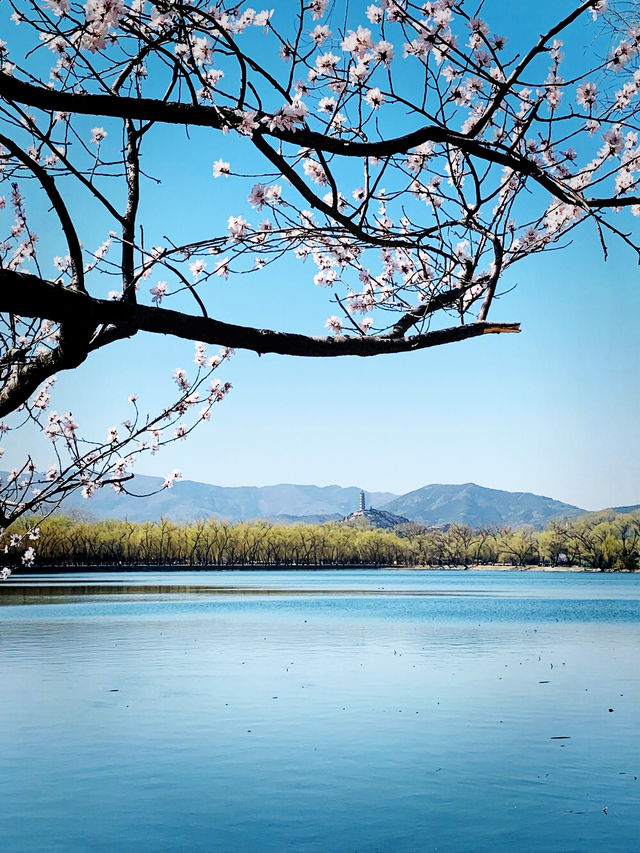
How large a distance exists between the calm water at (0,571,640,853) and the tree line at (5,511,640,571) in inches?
2381

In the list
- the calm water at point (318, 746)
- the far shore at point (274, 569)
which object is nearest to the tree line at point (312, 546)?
the far shore at point (274, 569)

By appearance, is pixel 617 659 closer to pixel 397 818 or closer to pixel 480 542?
pixel 397 818

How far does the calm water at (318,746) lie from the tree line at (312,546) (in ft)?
198

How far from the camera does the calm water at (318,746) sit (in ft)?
20.2

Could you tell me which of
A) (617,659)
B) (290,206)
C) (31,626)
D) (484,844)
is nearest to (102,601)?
(31,626)

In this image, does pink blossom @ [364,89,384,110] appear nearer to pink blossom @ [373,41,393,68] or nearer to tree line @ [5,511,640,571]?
pink blossom @ [373,41,393,68]

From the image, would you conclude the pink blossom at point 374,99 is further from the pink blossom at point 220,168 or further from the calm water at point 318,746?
the calm water at point 318,746

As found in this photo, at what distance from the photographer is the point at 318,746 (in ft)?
28.6

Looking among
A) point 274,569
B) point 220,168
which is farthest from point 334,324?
point 274,569

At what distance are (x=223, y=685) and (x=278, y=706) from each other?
5.75ft

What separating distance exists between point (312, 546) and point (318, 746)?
9675 cm

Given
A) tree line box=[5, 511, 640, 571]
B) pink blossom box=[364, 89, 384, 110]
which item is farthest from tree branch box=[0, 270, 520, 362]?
tree line box=[5, 511, 640, 571]

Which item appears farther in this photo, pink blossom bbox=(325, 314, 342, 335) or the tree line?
the tree line

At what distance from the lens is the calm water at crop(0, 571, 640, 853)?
6145 millimetres
